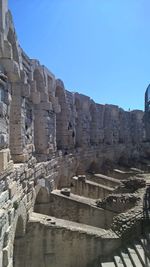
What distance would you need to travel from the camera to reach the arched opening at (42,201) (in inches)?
374

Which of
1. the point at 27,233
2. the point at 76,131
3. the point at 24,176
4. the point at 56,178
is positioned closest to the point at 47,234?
the point at 27,233

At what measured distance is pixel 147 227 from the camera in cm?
825

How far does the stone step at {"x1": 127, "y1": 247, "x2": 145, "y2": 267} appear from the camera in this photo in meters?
6.70

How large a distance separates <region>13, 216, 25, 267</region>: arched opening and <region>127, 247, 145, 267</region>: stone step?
2.61 metres

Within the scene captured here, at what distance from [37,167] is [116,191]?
4165mm

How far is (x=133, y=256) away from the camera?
278 inches

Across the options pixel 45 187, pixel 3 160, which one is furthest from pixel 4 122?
pixel 45 187

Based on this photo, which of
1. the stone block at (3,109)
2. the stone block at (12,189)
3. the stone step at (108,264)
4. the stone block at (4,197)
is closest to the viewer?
the stone block at (4,197)

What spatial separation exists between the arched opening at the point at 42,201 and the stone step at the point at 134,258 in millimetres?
3151

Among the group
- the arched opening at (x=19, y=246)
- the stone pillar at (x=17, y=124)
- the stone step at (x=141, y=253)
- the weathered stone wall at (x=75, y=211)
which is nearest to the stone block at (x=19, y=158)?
the stone pillar at (x=17, y=124)

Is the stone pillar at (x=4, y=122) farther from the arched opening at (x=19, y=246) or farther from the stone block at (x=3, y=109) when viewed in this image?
the arched opening at (x=19, y=246)

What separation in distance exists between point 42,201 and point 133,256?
3610 mm

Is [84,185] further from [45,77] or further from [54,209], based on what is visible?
[45,77]

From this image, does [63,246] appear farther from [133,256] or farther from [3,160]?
[3,160]
